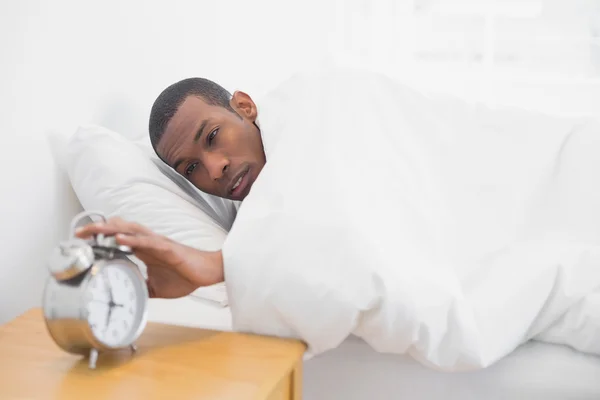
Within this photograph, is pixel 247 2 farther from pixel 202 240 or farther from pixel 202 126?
pixel 202 240

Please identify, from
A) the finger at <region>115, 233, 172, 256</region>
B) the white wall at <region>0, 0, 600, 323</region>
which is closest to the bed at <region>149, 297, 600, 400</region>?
the finger at <region>115, 233, 172, 256</region>

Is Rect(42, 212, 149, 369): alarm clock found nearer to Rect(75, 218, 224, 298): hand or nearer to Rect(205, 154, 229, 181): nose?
Rect(75, 218, 224, 298): hand

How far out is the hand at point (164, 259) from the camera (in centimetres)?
90

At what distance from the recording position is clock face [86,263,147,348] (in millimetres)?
853

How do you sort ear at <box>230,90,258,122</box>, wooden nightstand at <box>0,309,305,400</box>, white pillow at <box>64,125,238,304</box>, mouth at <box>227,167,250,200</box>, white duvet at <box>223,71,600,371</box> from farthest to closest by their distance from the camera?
ear at <box>230,90,258,122</box>
mouth at <box>227,167,250,200</box>
white pillow at <box>64,125,238,304</box>
white duvet at <box>223,71,600,371</box>
wooden nightstand at <box>0,309,305,400</box>

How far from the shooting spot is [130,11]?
1.66 metres

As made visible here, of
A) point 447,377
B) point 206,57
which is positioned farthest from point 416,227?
point 206,57

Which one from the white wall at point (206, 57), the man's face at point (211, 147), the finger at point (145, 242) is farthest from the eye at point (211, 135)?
the finger at point (145, 242)

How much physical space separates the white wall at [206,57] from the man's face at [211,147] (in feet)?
0.73

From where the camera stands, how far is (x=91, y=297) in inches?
33.2

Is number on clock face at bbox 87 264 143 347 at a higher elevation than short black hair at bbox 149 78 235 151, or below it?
below

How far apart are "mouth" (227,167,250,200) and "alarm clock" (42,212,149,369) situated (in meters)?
0.54

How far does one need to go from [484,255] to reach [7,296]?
2.69ft

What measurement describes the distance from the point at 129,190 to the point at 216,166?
0.59ft
